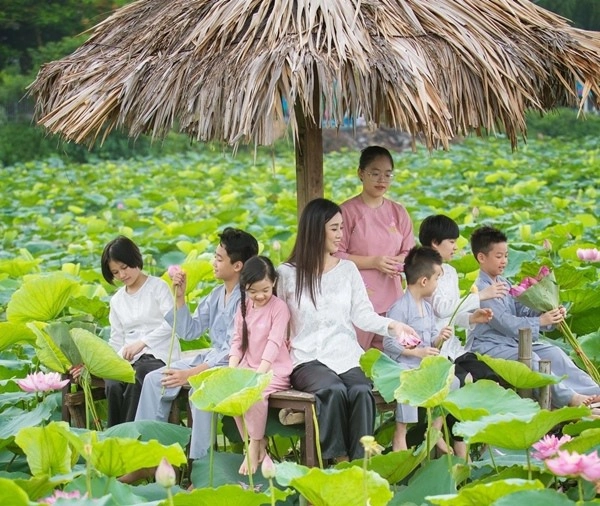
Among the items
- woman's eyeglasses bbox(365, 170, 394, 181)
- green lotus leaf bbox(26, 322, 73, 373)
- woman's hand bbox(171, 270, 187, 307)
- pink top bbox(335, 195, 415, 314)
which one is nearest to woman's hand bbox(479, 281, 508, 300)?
pink top bbox(335, 195, 415, 314)

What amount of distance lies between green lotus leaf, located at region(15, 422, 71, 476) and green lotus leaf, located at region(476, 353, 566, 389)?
104cm

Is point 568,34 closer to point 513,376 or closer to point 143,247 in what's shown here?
point 513,376

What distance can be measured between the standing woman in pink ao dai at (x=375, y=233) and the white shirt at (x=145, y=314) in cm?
56

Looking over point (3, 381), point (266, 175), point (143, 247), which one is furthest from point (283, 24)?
point (266, 175)

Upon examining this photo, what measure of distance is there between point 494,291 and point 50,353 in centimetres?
131

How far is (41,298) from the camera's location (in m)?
4.06

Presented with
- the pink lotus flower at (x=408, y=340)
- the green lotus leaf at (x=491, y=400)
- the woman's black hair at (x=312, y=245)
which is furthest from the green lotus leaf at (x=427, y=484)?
→ the woman's black hair at (x=312, y=245)

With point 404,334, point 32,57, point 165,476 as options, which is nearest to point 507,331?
point 404,334

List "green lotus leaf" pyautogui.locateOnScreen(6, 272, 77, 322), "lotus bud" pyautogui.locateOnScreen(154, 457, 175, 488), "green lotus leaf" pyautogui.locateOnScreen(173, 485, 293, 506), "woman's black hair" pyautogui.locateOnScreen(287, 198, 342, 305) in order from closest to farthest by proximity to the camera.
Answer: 1. "lotus bud" pyautogui.locateOnScreen(154, 457, 175, 488)
2. "green lotus leaf" pyautogui.locateOnScreen(173, 485, 293, 506)
3. "woman's black hair" pyautogui.locateOnScreen(287, 198, 342, 305)
4. "green lotus leaf" pyautogui.locateOnScreen(6, 272, 77, 322)

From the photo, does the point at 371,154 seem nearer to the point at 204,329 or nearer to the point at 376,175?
the point at 376,175

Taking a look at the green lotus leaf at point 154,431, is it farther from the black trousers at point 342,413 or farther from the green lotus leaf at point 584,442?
the green lotus leaf at point 584,442

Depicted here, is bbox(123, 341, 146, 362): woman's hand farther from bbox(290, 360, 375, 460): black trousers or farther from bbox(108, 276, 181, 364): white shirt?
bbox(290, 360, 375, 460): black trousers

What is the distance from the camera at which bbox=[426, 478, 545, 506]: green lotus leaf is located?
7.80ft

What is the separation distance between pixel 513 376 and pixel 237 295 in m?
0.90
